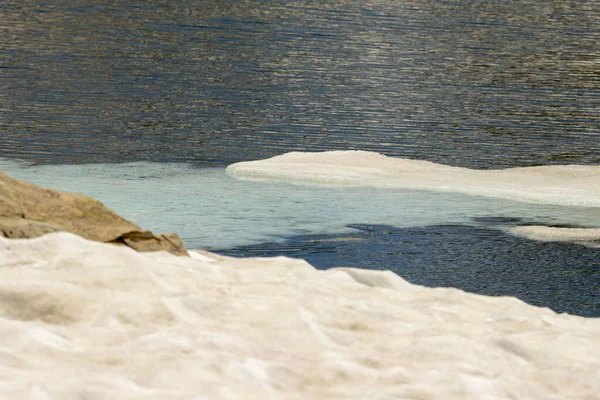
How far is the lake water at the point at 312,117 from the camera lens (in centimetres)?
1259

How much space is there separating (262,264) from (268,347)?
2524mm

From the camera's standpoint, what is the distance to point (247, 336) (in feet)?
23.2

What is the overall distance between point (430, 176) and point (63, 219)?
7992 mm

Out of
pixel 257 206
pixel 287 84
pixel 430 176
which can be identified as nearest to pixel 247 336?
pixel 257 206

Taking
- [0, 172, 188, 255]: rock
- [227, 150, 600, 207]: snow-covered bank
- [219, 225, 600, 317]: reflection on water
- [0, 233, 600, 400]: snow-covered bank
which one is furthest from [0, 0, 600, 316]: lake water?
[0, 233, 600, 400]: snow-covered bank

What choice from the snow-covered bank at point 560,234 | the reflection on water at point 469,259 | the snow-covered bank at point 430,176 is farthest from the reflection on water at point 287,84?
the snow-covered bank at point 560,234

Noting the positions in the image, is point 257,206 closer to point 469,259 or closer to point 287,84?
point 469,259

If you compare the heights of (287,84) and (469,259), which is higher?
(469,259)

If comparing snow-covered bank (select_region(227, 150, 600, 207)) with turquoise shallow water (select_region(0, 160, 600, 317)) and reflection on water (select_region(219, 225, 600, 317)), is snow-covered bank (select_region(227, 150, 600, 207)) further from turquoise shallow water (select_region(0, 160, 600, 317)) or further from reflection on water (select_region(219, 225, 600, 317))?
reflection on water (select_region(219, 225, 600, 317))

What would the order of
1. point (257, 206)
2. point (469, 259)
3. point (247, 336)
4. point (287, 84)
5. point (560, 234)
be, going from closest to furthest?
point (247, 336) → point (469, 259) → point (560, 234) → point (257, 206) → point (287, 84)

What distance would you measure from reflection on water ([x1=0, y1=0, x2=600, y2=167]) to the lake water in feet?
0.29

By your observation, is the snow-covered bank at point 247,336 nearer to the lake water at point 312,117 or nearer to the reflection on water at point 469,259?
the reflection on water at point 469,259

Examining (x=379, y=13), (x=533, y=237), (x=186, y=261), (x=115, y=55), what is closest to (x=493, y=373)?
(x=186, y=261)

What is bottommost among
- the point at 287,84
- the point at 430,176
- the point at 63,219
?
the point at 287,84
